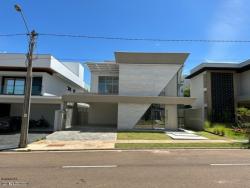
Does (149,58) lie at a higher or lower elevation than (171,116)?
higher

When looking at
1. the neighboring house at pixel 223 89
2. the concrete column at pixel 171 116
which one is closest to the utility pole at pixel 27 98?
the concrete column at pixel 171 116

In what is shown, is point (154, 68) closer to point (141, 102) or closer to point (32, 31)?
point (141, 102)

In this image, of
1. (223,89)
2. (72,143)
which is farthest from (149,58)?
(72,143)

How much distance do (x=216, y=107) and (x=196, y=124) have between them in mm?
3506

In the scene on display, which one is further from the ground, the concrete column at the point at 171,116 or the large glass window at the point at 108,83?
the large glass window at the point at 108,83

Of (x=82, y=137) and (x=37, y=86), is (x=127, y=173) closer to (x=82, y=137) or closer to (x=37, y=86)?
(x=82, y=137)

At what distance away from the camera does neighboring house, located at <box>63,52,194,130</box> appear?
25.0 m

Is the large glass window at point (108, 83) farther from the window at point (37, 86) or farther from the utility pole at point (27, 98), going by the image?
the utility pole at point (27, 98)

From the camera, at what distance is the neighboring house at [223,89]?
2928 cm

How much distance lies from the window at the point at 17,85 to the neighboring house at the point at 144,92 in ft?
14.9

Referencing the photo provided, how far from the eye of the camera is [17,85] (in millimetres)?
27141

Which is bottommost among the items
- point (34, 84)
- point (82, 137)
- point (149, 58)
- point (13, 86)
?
point (82, 137)

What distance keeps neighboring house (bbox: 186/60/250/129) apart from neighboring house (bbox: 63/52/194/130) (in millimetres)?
4975

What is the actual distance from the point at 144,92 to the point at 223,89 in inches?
433
